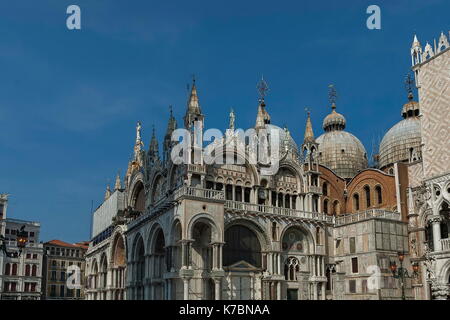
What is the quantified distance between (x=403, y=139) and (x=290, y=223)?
70.5ft

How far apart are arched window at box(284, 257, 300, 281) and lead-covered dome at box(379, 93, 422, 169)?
1915 cm

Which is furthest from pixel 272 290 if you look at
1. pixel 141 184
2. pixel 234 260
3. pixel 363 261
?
pixel 141 184

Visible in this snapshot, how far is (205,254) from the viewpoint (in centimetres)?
3578

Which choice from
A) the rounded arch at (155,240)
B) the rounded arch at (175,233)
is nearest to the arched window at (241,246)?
the rounded arch at (175,233)

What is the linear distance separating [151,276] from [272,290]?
369 inches

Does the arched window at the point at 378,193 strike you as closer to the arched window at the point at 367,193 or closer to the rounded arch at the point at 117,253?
the arched window at the point at 367,193

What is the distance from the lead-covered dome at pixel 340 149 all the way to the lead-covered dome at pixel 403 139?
9.29 ft

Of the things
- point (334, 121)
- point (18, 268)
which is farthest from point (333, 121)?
point (18, 268)

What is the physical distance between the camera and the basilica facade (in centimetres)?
3491


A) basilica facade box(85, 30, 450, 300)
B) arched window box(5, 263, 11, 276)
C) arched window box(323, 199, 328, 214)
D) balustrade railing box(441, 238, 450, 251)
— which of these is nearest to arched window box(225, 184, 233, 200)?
basilica facade box(85, 30, 450, 300)

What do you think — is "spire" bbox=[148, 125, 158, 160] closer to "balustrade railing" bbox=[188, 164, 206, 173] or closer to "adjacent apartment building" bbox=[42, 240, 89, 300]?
"balustrade railing" bbox=[188, 164, 206, 173]

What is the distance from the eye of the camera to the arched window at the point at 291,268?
1554 inches

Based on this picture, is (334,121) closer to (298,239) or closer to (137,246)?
(298,239)
